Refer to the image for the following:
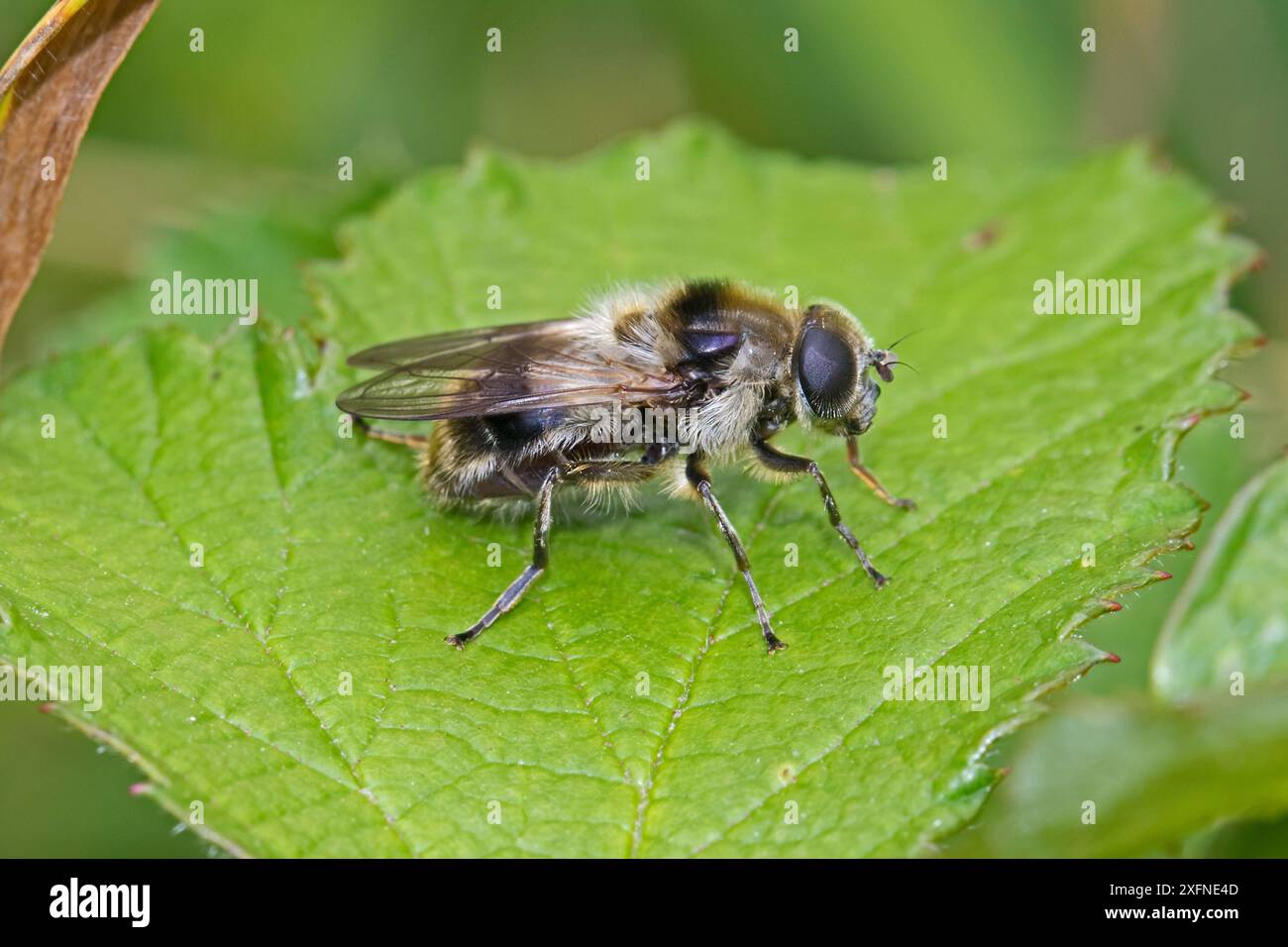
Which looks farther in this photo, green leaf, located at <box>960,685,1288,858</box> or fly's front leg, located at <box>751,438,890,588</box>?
fly's front leg, located at <box>751,438,890,588</box>

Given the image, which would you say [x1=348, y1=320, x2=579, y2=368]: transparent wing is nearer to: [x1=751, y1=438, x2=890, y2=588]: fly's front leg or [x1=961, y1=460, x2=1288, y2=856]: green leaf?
[x1=751, y1=438, x2=890, y2=588]: fly's front leg

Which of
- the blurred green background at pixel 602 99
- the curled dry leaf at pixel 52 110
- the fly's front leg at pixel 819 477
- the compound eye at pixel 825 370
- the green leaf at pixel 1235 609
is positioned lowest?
the green leaf at pixel 1235 609

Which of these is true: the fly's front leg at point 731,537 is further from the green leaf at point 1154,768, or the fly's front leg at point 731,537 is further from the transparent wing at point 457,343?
the green leaf at point 1154,768

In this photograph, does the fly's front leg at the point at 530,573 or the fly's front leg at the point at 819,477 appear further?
the fly's front leg at the point at 819,477

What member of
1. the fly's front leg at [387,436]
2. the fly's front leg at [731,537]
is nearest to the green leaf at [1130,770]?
the fly's front leg at [731,537]

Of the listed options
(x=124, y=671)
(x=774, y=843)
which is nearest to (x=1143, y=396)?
(x=774, y=843)

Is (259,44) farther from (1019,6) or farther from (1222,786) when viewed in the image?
(1222,786)

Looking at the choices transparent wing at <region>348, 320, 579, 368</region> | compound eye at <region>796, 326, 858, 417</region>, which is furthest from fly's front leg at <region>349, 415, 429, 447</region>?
compound eye at <region>796, 326, 858, 417</region>
